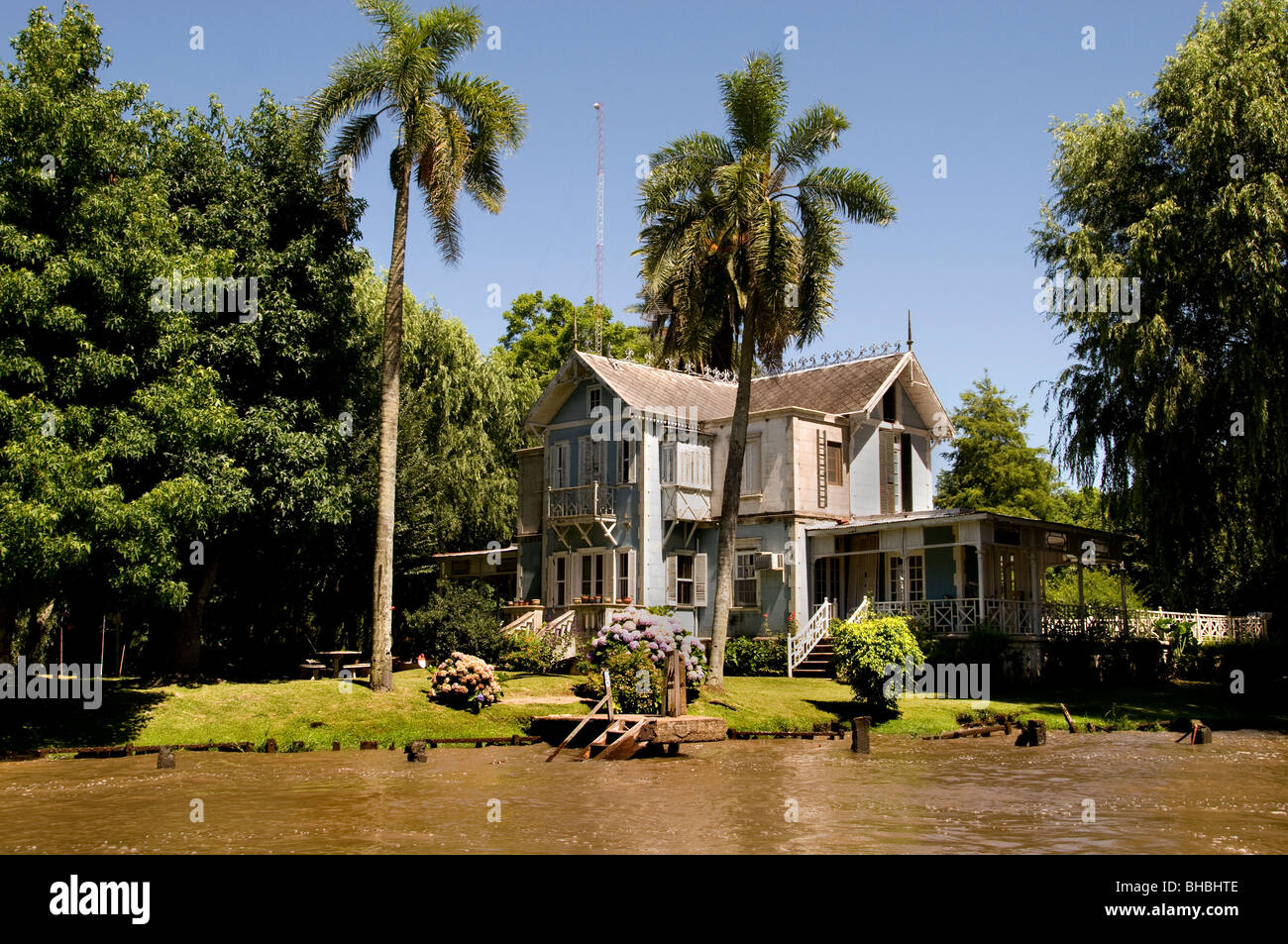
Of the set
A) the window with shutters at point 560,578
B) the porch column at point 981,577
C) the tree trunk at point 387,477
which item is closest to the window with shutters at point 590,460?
the window with shutters at point 560,578

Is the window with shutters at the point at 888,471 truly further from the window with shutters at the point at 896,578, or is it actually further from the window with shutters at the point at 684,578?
the window with shutters at the point at 684,578

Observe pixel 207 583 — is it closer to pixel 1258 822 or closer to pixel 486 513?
pixel 486 513

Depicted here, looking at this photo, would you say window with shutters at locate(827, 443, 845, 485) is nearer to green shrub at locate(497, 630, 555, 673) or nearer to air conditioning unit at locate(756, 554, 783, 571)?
air conditioning unit at locate(756, 554, 783, 571)

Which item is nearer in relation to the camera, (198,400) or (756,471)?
(198,400)

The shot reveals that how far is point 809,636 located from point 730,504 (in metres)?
6.30

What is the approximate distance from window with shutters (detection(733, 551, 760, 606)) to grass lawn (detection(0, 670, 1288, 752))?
576 cm

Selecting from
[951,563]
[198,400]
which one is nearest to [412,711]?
[198,400]

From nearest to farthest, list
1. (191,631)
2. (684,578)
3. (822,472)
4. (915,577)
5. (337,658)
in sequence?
(191,631) < (337,658) < (915,577) < (822,472) < (684,578)

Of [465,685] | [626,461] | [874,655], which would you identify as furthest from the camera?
[626,461]

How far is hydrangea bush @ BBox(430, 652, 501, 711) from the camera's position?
25734 mm

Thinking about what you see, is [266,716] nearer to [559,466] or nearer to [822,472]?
[559,466]

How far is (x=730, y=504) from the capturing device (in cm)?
2905

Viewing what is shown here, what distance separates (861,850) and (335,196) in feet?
71.0

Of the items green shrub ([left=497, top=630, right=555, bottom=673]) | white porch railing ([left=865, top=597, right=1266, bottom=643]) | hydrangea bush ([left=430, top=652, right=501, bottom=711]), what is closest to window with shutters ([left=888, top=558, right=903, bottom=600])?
white porch railing ([left=865, top=597, right=1266, bottom=643])
